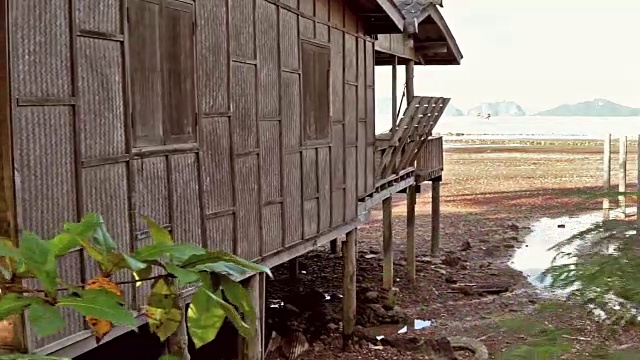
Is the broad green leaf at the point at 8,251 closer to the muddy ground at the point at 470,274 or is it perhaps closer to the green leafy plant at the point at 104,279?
the green leafy plant at the point at 104,279

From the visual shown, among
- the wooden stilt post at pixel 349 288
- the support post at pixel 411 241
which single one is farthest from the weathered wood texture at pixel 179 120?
the support post at pixel 411 241

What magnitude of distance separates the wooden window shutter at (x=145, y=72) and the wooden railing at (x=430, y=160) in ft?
38.0

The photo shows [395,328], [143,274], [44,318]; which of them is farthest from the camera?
[395,328]

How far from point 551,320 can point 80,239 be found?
6.06 ft

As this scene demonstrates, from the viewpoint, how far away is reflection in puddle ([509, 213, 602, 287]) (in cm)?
1900

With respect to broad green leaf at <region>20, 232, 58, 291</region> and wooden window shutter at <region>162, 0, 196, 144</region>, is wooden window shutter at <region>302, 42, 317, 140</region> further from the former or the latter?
broad green leaf at <region>20, 232, 58, 291</region>

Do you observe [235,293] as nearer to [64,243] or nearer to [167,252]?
[167,252]

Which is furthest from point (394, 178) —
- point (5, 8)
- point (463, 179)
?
point (463, 179)

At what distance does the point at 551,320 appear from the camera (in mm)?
2646

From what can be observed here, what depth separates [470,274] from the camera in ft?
59.3

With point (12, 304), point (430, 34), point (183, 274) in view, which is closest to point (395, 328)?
point (430, 34)

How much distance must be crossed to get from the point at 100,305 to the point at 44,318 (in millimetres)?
84

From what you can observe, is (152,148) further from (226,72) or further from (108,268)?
(108,268)

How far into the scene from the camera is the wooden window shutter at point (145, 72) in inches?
230
